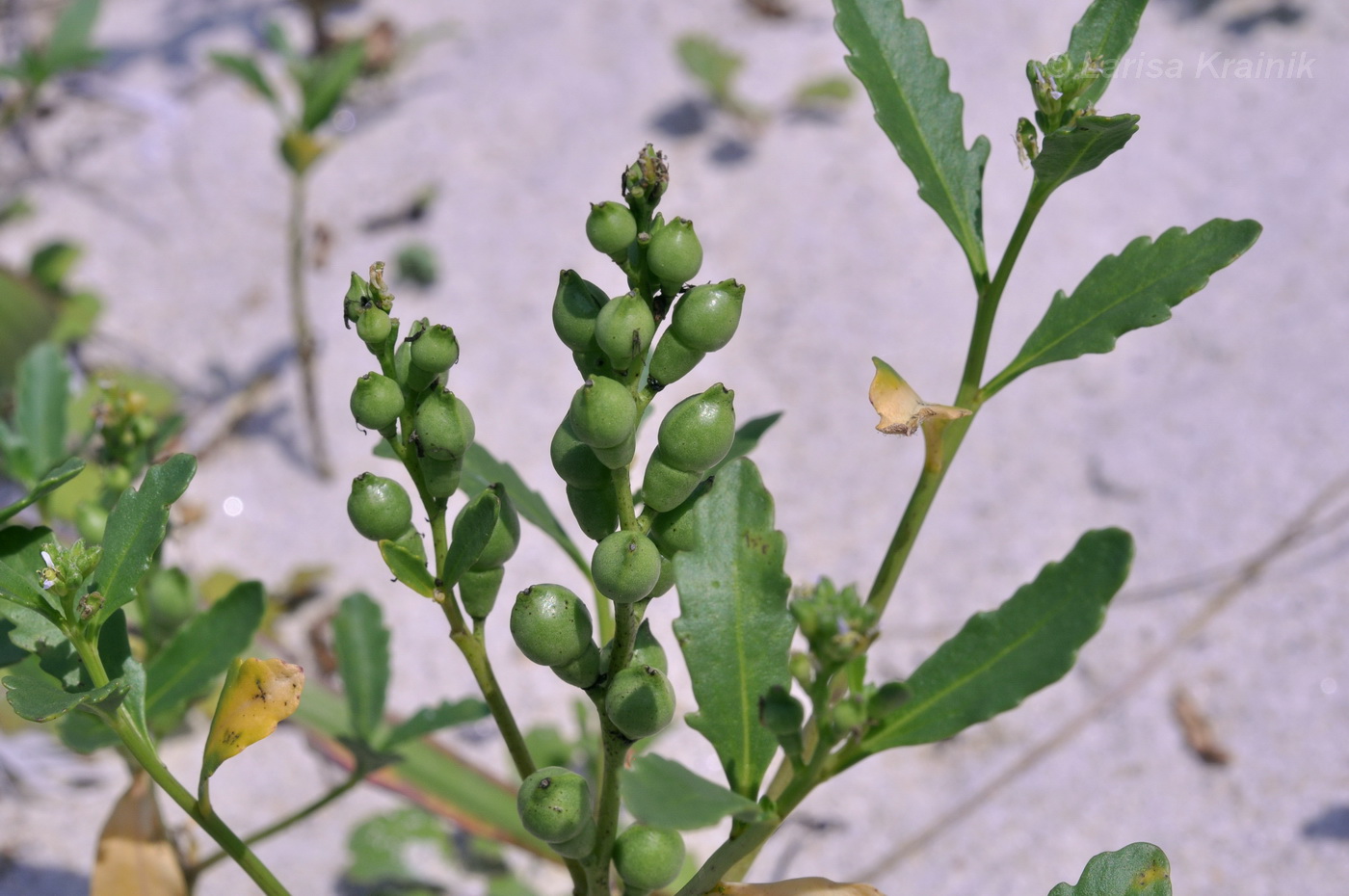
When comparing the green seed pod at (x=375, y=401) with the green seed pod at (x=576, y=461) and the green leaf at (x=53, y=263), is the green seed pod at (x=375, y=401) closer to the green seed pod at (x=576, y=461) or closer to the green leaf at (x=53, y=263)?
the green seed pod at (x=576, y=461)

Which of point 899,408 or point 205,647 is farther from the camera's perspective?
point 205,647

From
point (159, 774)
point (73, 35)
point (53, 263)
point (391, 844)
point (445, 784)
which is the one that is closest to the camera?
point (159, 774)

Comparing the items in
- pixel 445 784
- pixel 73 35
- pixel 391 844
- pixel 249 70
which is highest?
pixel 73 35

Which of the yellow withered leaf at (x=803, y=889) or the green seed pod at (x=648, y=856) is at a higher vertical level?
the green seed pod at (x=648, y=856)

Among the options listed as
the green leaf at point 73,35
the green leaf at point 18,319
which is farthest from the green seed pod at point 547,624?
the green leaf at point 73,35

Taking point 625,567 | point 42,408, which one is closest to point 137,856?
point 42,408

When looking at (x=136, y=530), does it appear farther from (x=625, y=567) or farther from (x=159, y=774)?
(x=625, y=567)
